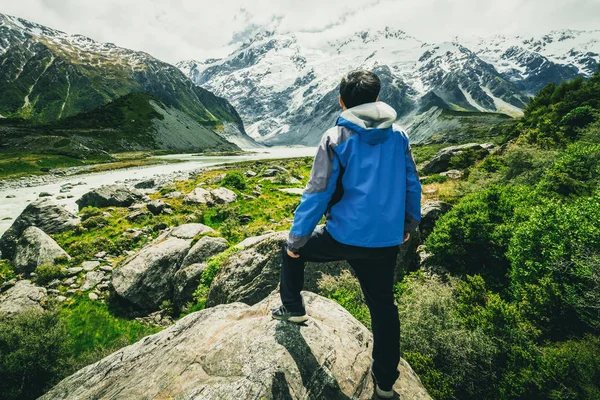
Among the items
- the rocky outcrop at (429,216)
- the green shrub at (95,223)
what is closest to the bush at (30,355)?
the green shrub at (95,223)

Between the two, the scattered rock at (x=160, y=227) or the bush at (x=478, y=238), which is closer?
the bush at (x=478, y=238)

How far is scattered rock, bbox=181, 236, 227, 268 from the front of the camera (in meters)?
11.6

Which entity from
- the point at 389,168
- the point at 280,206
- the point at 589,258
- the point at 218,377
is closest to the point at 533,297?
the point at 589,258

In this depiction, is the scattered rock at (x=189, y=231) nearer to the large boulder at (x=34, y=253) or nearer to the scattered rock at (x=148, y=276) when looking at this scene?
the scattered rock at (x=148, y=276)

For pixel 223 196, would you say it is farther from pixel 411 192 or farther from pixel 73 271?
pixel 411 192

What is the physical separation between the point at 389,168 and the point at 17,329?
9.60 metres

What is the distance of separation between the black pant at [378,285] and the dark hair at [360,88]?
1848mm

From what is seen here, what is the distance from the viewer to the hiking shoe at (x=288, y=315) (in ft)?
14.7

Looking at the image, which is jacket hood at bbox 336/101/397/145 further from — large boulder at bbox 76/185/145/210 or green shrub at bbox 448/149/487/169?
green shrub at bbox 448/149/487/169

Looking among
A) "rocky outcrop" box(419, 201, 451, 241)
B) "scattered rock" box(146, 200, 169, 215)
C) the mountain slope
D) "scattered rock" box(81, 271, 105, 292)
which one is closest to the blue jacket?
"rocky outcrop" box(419, 201, 451, 241)

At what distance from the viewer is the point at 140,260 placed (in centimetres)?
1153

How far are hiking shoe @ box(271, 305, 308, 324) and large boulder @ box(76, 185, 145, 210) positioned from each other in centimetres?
2310

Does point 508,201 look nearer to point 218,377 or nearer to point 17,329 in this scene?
point 218,377

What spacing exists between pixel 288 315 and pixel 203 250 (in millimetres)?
8206
